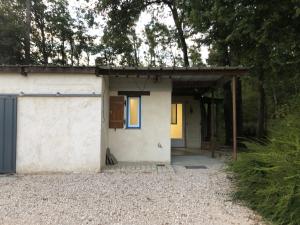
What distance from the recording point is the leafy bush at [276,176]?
4043 mm

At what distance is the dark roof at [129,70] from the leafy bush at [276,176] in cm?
291

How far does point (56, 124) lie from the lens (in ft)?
26.4

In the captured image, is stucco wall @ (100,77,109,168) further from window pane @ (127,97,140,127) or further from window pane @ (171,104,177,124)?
window pane @ (171,104,177,124)

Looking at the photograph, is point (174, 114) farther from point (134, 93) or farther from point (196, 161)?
point (134, 93)

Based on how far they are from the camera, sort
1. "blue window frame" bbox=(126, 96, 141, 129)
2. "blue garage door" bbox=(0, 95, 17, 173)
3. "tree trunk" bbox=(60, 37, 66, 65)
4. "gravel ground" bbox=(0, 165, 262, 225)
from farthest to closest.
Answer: "tree trunk" bbox=(60, 37, 66, 65), "blue window frame" bbox=(126, 96, 141, 129), "blue garage door" bbox=(0, 95, 17, 173), "gravel ground" bbox=(0, 165, 262, 225)

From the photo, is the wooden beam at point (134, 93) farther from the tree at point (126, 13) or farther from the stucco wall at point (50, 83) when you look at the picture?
the tree at point (126, 13)

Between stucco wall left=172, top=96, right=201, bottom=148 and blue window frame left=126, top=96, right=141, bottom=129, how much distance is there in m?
3.76

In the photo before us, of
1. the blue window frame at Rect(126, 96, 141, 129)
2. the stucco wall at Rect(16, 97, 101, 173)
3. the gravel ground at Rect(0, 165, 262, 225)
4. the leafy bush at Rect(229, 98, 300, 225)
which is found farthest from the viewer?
the blue window frame at Rect(126, 96, 141, 129)

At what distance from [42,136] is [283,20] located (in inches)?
317

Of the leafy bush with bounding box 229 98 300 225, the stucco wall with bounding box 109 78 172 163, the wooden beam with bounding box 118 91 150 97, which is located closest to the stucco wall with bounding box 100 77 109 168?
the stucco wall with bounding box 109 78 172 163

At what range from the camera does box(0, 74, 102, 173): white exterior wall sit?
26.2ft

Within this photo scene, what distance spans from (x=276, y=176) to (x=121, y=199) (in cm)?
257

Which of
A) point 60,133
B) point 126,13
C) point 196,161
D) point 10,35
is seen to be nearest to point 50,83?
point 60,133

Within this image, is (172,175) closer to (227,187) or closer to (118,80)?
(227,187)
